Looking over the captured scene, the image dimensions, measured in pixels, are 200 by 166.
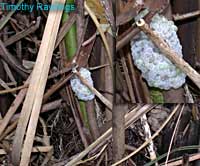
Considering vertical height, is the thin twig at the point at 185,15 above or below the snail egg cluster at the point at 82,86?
above

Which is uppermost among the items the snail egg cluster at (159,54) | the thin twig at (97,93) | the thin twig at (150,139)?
the snail egg cluster at (159,54)

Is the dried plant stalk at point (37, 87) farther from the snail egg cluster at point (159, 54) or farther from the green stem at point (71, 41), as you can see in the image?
the snail egg cluster at point (159, 54)

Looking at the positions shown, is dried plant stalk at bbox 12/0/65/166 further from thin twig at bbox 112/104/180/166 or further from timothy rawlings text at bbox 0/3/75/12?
thin twig at bbox 112/104/180/166

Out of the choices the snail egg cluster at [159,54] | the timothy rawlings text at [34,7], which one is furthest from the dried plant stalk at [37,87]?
the snail egg cluster at [159,54]

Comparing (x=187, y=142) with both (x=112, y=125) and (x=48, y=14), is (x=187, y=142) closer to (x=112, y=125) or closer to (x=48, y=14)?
(x=112, y=125)

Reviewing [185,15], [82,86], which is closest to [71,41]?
[82,86]

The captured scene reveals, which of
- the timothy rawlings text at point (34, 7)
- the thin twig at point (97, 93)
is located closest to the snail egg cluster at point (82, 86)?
the thin twig at point (97, 93)
